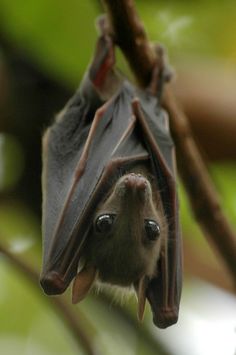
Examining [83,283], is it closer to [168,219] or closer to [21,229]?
[168,219]

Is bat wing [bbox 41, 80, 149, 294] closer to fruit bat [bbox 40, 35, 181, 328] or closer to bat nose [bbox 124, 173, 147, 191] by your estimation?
fruit bat [bbox 40, 35, 181, 328]

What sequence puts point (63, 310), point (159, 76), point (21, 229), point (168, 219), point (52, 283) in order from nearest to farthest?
point (52, 283) < point (168, 219) < point (159, 76) < point (63, 310) < point (21, 229)

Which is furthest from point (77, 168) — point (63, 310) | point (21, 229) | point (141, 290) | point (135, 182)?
point (21, 229)

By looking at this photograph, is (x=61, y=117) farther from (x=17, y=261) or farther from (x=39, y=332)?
(x=39, y=332)

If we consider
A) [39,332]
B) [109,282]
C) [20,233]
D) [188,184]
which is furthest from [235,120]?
[39,332]

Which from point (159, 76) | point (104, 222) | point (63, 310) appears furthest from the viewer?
point (63, 310)

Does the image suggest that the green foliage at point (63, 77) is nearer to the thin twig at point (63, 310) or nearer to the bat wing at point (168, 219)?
the thin twig at point (63, 310)
